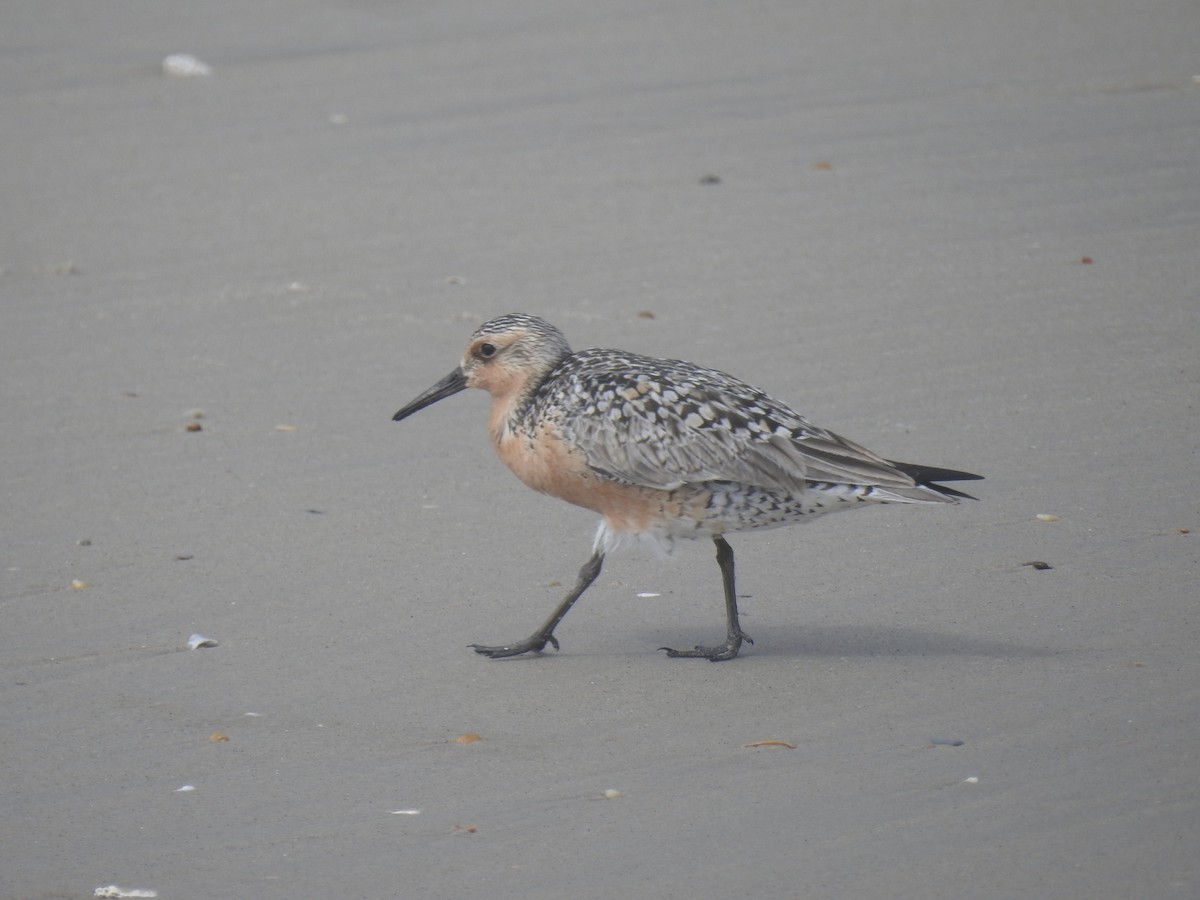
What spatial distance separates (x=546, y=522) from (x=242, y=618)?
4.52 ft

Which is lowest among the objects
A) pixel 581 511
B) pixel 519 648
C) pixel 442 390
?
pixel 519 648

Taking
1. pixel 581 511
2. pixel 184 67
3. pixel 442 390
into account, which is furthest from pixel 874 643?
pixel 184 67

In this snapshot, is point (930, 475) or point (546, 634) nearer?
point (930, 475)

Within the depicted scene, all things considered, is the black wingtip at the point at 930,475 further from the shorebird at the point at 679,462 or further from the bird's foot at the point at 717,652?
the bird's foot at the point at 717,652

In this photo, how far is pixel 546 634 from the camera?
5613 mm

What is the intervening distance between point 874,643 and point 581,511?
5.71 feet

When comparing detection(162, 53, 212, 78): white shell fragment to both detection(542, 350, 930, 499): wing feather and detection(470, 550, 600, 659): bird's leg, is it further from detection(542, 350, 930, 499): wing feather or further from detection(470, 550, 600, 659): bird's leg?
detection(470, 550, 600, 659): bird's leg

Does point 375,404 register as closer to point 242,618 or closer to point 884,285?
point 242,618

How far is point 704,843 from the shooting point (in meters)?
4.32

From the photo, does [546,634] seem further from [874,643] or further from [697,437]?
[874,643]

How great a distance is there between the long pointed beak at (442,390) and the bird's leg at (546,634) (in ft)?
2.89

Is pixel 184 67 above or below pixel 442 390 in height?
above

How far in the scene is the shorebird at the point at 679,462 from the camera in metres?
5.38

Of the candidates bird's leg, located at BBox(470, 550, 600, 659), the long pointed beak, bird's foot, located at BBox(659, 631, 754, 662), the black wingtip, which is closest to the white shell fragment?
the long pointed beak
